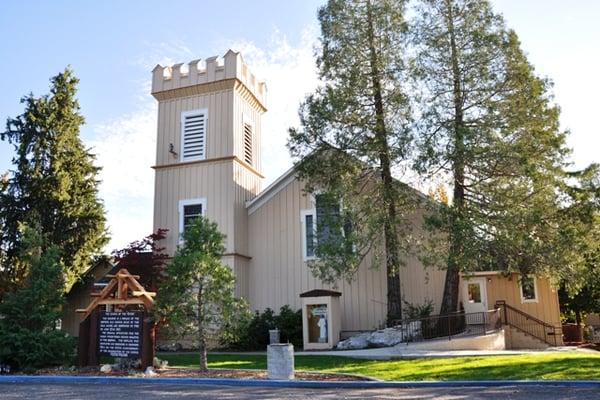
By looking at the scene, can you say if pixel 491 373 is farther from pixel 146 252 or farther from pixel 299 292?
pixel 146 252

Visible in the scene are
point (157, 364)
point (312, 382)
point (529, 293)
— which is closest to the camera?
point (312, 382)

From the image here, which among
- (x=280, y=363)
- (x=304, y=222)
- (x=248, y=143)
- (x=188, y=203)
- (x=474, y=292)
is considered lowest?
(x=280, y=363)

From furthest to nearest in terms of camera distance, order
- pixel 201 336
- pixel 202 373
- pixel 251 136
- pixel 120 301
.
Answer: pixel 251 136, pixel 120 301, pixel 201 336, pixel 202 373

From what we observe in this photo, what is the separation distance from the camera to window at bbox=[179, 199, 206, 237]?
2427cm

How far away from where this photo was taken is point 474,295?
23.1 m

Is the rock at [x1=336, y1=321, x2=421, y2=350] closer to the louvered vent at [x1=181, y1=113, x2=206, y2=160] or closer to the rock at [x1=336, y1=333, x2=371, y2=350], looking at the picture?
the rock at [x1=336, y1=333, x2=371, y2=350]

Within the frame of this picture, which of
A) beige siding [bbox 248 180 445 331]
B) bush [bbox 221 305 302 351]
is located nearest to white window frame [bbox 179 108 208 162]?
beige siding [bbox 248 180 445 331]

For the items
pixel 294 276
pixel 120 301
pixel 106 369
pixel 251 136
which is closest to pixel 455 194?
pixel 294 276

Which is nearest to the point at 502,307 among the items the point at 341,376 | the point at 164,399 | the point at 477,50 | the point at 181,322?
the point at 477,50

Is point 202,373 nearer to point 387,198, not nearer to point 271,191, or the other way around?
point 387,198

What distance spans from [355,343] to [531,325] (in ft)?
26.2

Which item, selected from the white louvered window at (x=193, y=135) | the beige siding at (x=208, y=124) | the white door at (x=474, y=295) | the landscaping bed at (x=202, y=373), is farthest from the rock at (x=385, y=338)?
the white louvered window at (x=193, y=135)

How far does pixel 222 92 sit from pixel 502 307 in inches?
579

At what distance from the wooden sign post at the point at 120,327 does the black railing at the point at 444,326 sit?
885 centimetres
